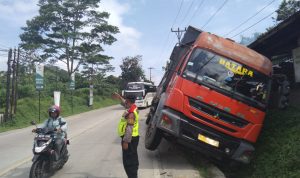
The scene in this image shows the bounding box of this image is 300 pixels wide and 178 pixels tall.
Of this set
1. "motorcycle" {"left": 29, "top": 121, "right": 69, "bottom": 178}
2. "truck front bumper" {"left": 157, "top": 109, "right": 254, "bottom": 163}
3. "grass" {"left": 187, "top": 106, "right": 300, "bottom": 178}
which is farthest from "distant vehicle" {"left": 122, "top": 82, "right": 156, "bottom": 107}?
"motorcycle" {"left": 29, "top": 121, "right": 69, "bottom": 178}

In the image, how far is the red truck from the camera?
31.2 feet

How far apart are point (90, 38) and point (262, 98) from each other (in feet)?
154

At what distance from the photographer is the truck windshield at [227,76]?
979 cm

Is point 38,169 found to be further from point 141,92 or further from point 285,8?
point 141,92

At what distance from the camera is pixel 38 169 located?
8.11 m

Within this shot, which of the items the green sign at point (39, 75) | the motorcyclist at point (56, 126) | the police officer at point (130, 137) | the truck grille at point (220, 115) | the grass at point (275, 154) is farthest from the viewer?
the green sign at point (39, 75)

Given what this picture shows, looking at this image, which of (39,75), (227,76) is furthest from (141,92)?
(227,76)

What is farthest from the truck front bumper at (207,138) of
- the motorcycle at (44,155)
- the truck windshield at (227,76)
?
the motorcycle at (44,155)

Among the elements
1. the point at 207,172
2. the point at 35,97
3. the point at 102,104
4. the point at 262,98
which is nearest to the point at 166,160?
the point at 207,172

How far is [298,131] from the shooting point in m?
9.44

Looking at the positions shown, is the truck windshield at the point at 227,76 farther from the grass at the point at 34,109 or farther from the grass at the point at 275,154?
the grass at the point at 34,109

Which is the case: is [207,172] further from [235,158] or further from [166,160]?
[166,160]

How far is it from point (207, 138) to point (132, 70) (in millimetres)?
75147

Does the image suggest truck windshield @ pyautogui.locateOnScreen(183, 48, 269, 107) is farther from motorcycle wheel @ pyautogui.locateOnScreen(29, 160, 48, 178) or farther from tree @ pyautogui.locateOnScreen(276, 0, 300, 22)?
tree @ pyautogui.locateOnScreen(276, 0, 300, 22)
